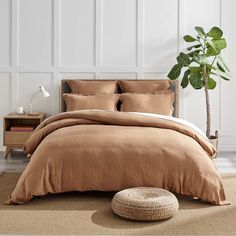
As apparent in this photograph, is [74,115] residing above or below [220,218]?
above

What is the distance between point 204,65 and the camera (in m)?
5.91

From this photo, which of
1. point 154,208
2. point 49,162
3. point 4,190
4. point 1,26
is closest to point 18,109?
point 1,26

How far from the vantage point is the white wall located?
6379 millimetres

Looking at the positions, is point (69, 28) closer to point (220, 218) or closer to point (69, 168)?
point (69, 168)

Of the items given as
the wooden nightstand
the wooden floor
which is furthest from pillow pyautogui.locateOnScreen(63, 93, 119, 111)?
the wooden floor

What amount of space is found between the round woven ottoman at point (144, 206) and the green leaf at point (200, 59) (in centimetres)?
276

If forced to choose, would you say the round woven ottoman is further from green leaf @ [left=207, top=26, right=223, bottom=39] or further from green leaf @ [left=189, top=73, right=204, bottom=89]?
green leaf @ [left=207, top=26, right=223, bottom=39]

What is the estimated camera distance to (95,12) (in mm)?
6371

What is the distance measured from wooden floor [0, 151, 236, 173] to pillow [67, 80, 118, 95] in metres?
1.06

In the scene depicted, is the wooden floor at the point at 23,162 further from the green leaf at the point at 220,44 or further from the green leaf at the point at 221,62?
the green leaf at the point at 220,44

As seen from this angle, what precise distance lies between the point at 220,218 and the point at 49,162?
1319mm

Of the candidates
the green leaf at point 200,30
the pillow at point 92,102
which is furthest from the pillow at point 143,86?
the green leaf at point 200,30

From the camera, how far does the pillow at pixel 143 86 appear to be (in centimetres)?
613

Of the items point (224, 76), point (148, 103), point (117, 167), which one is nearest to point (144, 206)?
point (117, 167)
